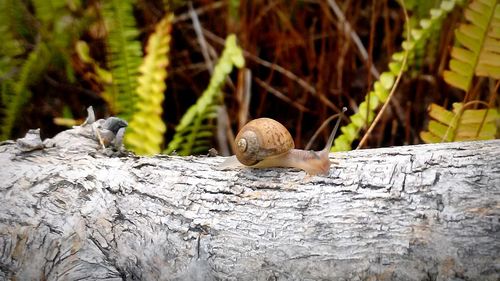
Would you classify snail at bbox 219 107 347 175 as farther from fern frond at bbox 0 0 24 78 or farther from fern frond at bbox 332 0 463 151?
fern frond at bbox 0 0 24 78

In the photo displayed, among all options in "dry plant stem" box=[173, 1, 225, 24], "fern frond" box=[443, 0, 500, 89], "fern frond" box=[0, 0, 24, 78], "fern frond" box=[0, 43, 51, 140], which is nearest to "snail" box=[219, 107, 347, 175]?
"fern frond" box=[443, 0, 500, 89]

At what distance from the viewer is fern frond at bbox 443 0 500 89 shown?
230 centimetres

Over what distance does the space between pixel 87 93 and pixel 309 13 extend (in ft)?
4.87

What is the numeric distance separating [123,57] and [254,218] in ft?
5.59

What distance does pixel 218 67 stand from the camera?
9.05 feet

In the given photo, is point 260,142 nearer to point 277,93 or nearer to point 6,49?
point 277,93

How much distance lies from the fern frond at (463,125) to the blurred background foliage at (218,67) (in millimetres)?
300

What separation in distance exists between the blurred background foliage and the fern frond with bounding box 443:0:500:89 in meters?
0.25

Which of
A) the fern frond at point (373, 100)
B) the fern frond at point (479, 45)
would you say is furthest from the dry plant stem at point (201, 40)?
the fern frond at point (479, 45)

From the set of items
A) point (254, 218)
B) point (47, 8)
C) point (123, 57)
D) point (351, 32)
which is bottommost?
point (254, 218)

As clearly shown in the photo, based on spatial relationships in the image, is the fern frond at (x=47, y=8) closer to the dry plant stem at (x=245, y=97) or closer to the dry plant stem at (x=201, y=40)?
the dry plant stem at (x=201, y=40)

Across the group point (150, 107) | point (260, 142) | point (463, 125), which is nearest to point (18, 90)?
point (150, 107)

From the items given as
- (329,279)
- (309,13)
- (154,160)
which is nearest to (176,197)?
(154,160)

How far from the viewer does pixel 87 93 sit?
11.2 ft
